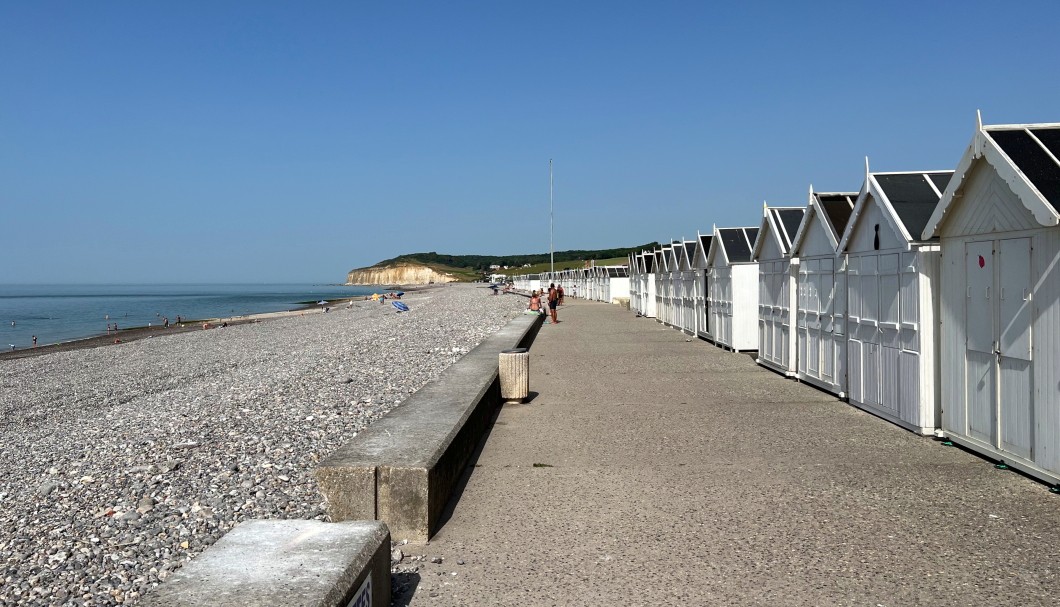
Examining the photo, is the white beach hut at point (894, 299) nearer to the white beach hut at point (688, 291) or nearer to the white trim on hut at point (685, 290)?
the white beach hut at point (688, 291)

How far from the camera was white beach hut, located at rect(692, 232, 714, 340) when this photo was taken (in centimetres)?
2280

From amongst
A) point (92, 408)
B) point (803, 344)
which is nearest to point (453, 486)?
point (803, 344)

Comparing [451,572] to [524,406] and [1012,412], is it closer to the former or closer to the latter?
[1012,412]

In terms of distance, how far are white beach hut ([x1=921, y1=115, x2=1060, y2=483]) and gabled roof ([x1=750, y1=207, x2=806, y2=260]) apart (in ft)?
20.1

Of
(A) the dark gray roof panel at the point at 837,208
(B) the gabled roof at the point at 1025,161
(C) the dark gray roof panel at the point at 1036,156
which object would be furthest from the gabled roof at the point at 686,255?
(C) the dark gray roof panel at the point at 1036,156

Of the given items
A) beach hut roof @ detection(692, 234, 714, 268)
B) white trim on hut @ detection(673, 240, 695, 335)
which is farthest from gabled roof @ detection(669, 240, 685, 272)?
beach hut roof @ detection(692, 234, 714, 268)

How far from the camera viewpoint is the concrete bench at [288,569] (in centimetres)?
337

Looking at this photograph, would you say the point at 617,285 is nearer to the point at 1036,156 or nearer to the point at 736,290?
the point at 736,290

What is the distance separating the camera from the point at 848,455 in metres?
8.17

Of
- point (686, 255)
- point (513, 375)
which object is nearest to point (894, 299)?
point (513, 375)

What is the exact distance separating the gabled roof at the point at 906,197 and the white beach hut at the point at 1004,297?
0.43 metres

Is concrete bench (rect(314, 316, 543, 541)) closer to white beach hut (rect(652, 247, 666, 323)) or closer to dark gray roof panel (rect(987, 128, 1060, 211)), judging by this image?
dark gray roof panel (rect(987, 128, 1060, 211))

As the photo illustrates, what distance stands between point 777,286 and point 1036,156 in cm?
831

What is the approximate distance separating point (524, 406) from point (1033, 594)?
7.74 metres
